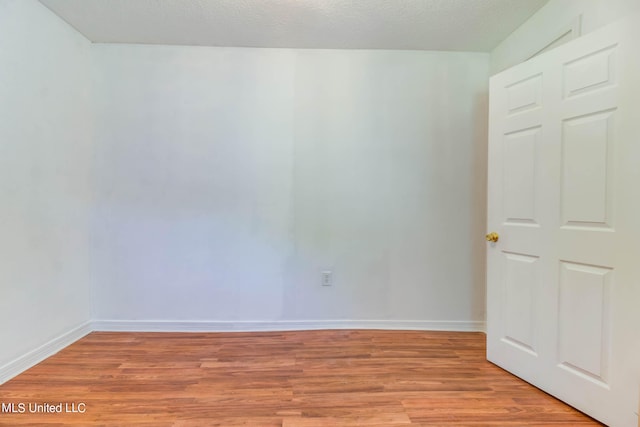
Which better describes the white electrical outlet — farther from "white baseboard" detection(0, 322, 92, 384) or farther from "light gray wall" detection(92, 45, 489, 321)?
"white baseboard" detection(0, 322, 92, 384)

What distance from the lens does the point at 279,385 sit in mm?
1782

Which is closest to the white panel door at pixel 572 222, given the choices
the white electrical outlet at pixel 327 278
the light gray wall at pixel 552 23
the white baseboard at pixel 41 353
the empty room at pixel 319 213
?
the empty room at pixel 319 213

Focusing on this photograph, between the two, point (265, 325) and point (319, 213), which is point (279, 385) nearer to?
point (265, 325)

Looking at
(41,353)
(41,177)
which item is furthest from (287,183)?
(41,353)

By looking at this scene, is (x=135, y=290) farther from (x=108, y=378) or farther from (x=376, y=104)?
(x=376, y=104)

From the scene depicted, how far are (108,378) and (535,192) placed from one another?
2827mm

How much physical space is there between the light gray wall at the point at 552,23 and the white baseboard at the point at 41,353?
12.8ft

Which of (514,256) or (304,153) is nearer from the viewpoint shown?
(514,256)

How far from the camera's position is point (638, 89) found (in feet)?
4.48

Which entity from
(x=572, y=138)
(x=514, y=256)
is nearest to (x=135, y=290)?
(x=514, y=256)

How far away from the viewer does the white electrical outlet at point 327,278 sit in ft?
8.48

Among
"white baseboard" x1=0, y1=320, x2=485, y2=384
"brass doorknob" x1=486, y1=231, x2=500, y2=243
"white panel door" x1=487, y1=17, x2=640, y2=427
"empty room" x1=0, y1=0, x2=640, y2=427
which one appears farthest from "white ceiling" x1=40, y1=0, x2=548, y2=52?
"white baseboard" x1=0, y1=320, x2=485, y2=384

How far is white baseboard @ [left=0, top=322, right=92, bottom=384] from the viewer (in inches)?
71.2

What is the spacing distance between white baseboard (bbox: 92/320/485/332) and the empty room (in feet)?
0.06
